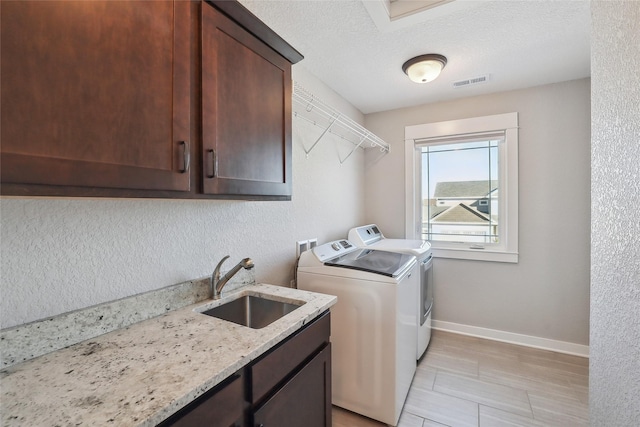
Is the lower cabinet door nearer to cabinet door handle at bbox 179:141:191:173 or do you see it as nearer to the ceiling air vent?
cabinet door handle at bbox 179:141:191:173

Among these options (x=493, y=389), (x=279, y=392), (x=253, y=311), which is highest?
(x=253, y=311)

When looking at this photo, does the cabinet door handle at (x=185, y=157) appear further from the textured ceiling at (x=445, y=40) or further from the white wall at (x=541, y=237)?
the white wall at (x=541, y=237)

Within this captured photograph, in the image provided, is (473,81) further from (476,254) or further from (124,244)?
(124,244)

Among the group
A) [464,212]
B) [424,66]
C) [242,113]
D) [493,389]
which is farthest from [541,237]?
[242,113]

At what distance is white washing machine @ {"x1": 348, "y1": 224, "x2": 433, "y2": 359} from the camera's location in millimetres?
2246

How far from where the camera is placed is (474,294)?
2738 millimetres

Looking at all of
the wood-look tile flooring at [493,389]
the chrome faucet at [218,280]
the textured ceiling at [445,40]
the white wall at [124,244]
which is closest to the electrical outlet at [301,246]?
the white wall at [124,244]

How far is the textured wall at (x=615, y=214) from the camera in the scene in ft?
1.90

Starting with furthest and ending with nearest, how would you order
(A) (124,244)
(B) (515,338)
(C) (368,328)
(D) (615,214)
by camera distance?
(B) (515,338) → (C) (368,328) → (A) (124,244) → (D) (615,214)

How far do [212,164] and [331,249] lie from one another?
1255mm

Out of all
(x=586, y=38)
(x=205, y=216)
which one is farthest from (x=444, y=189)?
(x=205, y=216)

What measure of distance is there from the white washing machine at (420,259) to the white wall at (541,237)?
0.50 meters

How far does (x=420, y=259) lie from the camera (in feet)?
7.43

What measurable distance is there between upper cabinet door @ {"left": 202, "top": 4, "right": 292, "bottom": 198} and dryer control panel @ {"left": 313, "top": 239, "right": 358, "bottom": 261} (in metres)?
0.63
